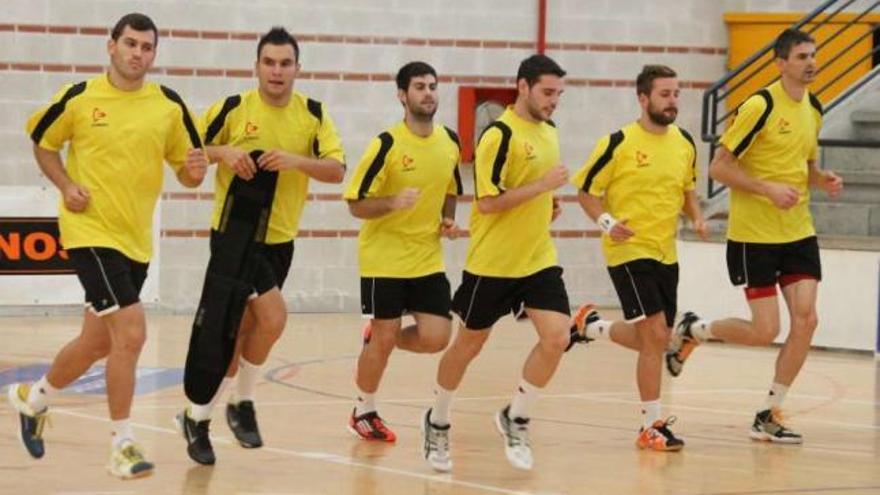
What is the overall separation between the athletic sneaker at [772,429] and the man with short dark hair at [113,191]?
155 inches

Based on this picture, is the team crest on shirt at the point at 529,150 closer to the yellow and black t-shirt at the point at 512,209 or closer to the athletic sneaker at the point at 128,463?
the yellow and black t-shirt at the point at 512,209

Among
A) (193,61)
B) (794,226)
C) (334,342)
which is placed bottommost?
(334,342)

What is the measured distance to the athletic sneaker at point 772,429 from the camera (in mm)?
11477

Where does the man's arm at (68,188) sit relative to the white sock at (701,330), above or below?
above

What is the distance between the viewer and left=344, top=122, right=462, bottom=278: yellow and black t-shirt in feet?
36.0

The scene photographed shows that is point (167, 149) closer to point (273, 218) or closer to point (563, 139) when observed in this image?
point (273, 218)

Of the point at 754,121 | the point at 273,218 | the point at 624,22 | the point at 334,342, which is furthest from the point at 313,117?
the point at 624,22

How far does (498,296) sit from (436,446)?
2.86 feet

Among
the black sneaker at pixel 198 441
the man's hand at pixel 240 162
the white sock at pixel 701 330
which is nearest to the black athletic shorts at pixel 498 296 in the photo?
the man's hand at pixel 240 162

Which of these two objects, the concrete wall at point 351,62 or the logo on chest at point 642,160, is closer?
the logo on chest at point 642,160

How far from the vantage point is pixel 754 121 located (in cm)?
1178

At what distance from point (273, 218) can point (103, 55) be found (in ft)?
31.7

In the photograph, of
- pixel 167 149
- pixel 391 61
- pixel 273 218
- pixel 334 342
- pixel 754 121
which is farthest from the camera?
pixel 391 61

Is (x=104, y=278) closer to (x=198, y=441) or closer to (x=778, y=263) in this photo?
(x=198, y=441)
